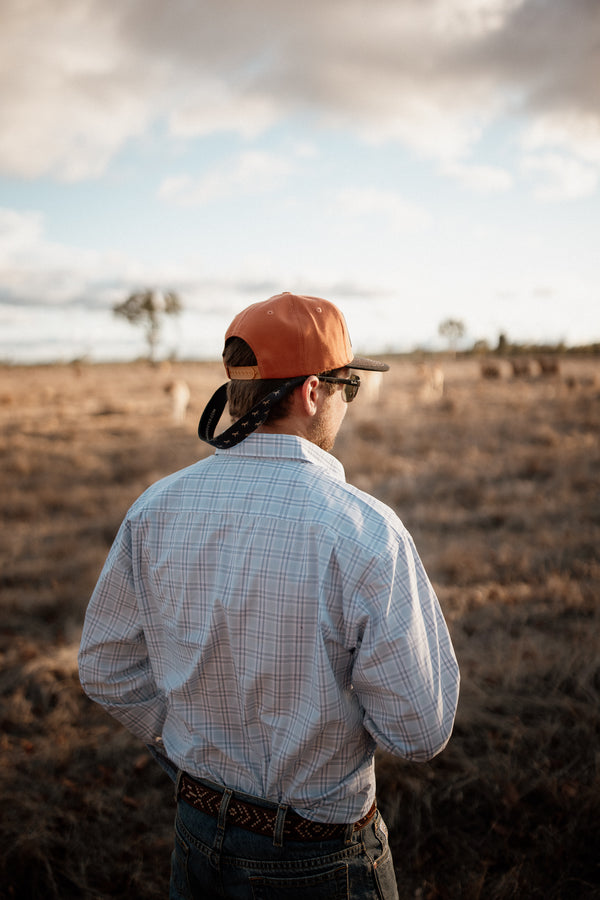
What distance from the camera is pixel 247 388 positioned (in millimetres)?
1571

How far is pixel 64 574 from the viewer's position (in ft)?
21.8

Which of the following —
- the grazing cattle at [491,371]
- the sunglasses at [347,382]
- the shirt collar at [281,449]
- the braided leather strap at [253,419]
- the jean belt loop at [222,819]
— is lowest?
the jean belt loop at [222,819]

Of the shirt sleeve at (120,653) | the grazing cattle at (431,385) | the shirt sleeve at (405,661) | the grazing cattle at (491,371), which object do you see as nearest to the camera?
the shirt sleeve at (405,661)

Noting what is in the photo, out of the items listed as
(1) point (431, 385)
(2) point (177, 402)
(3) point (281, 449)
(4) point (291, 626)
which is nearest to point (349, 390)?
(3) point (281, 449)

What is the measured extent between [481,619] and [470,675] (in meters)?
0.96

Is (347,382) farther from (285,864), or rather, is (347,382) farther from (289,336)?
(285,864)

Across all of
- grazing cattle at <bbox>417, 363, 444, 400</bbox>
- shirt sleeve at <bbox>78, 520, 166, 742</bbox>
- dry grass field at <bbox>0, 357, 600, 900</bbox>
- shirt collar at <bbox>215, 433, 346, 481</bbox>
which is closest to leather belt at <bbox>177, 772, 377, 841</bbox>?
shirt sleeve at <bbox>78, 520, 166, 742</bbox>

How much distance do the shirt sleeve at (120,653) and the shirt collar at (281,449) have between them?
1.39 ft

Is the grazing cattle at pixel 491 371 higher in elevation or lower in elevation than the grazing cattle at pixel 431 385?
higher

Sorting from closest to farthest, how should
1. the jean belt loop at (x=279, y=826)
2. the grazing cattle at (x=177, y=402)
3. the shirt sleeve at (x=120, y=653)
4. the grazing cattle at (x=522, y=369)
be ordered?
the jean belt loop at (x=279, y=826) < the shirt sleeve at (x=120, y=653) < the grazing cattle at (x=177, y=402) < the grazing cattle at (x=522, y=369)

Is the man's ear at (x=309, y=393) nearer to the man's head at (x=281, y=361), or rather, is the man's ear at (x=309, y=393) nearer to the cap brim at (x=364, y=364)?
the man's head at (x=281, y=361)

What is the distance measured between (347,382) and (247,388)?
288 mm

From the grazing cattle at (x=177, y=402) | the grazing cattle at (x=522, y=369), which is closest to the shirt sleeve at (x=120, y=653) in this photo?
the grazing cattle at (x=177, y=402)

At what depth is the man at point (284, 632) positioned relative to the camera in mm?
1330
